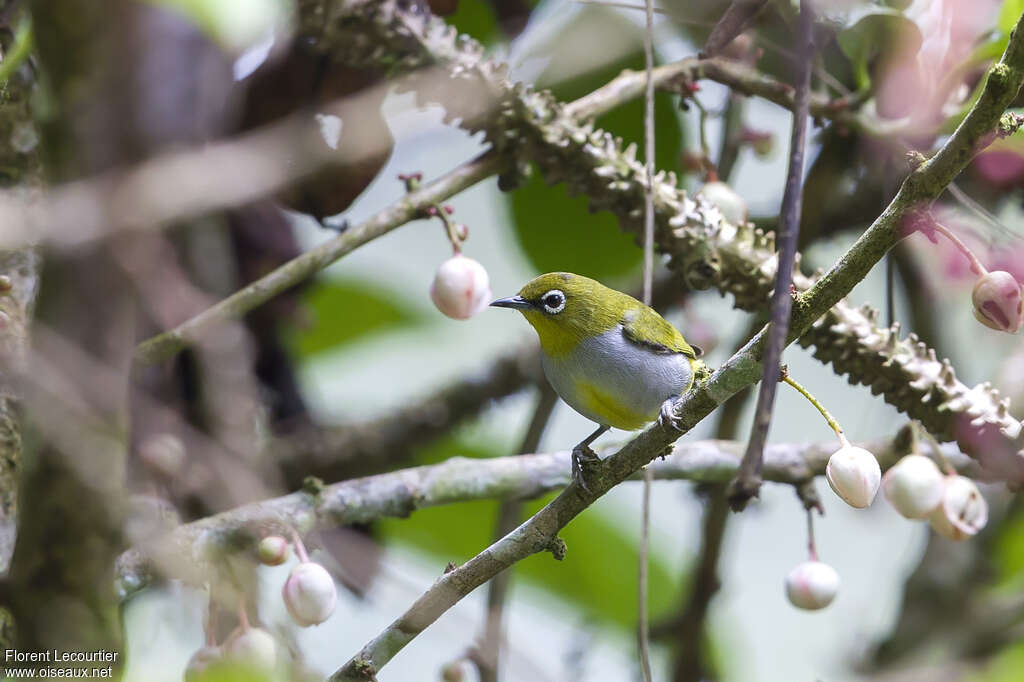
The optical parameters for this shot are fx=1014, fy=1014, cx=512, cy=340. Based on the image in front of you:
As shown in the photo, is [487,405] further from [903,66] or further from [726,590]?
[903,66]

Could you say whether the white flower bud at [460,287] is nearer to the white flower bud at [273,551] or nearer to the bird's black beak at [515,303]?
the bird's black beak at [515,303]

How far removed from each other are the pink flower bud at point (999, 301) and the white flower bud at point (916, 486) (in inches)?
13.7

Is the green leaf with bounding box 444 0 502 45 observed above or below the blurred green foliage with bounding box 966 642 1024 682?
below

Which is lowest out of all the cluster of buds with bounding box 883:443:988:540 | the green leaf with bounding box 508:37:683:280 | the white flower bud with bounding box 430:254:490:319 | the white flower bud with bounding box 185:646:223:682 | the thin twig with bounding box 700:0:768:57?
the white flower bud with bounding box 185:646:223:682

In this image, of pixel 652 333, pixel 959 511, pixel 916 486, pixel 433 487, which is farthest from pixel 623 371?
pixel 959 511

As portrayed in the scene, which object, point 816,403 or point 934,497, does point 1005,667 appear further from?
point 816,403

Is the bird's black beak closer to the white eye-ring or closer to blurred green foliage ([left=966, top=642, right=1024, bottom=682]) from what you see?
the white eye-ring

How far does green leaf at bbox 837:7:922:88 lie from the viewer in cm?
194

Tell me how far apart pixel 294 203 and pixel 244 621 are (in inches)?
33.1

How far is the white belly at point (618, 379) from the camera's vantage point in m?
1.78

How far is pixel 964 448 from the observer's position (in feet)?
6.00

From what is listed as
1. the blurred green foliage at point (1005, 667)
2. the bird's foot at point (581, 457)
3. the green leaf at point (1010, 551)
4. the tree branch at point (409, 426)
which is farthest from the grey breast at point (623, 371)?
the green leaf at point (1010, 551)

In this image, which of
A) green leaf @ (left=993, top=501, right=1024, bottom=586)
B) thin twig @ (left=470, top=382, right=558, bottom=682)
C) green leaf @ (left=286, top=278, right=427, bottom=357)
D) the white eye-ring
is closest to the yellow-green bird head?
the white eye-ring

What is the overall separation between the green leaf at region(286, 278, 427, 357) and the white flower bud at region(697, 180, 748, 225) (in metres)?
1.37
